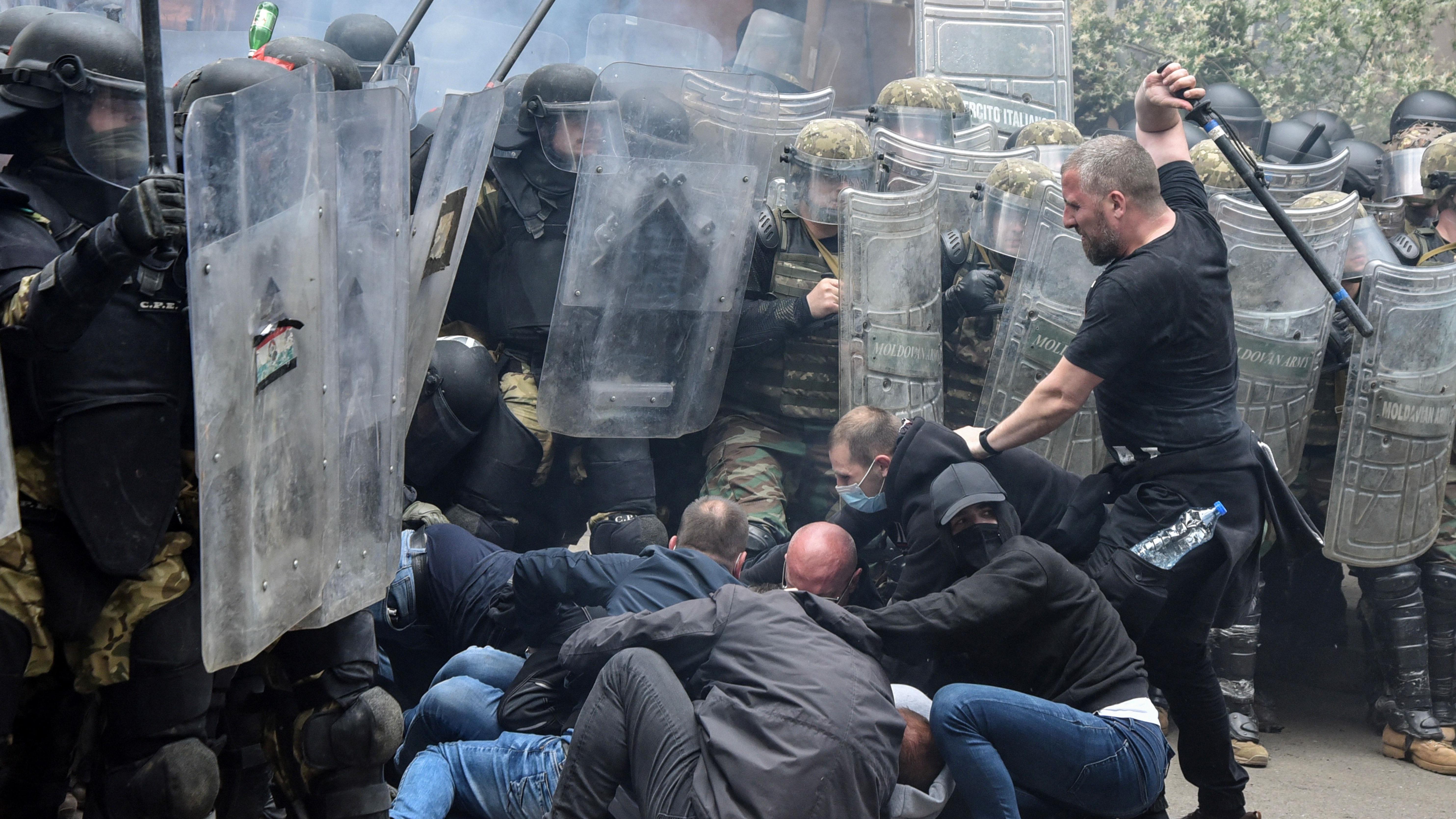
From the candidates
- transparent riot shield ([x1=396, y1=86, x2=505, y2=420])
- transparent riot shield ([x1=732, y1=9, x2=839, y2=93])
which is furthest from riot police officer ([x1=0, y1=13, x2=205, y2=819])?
transparent riot shield ([x1=732, y1=9, x2=839, y2=93])

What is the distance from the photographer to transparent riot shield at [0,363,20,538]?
2271 millimetres

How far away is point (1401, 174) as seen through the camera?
20.2 ft

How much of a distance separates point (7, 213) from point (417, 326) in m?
1.09

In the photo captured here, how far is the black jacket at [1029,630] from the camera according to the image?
10.3 feet

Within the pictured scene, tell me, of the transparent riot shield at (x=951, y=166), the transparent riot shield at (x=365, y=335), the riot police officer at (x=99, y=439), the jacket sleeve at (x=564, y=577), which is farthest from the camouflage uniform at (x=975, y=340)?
the riot police officer at (x=99, y=439)

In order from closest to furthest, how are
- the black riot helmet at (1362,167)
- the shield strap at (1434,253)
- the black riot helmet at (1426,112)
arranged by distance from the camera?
the shield strap at (1434,253) → the black riot helmet at (1362,167) → the black riot helmet at (1426,112)

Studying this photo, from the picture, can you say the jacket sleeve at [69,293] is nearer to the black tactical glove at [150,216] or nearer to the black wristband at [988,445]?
the black tactical glove at [150,216]

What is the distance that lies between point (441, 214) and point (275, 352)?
2.93ft

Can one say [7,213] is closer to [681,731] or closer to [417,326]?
[417,326]

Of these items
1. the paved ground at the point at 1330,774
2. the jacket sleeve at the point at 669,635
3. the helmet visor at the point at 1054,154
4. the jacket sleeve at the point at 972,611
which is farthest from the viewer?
the helmet visor at the point at 1054,154

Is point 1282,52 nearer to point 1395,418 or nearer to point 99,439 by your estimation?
point 1395,418

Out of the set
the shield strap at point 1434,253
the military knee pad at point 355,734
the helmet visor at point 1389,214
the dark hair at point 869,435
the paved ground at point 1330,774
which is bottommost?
the paved ground at point 1330,774

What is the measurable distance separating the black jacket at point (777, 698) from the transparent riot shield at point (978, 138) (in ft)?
11.6

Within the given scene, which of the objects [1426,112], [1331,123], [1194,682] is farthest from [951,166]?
[1331,123]
